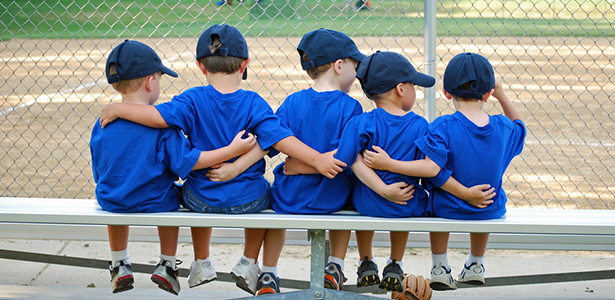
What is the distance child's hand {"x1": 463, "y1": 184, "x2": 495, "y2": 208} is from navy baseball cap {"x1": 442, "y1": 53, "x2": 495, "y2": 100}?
0.37m

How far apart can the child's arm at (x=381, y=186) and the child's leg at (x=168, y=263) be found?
90 cm

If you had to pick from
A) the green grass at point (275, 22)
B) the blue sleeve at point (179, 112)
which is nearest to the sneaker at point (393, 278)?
the blue sleeve at point (179, 112)

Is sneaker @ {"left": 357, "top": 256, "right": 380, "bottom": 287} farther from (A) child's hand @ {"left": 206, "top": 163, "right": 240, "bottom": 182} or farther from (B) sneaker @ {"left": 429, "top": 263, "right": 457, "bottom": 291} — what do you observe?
(A) child's hand @ {"left": 206, "top": 163, "right": 240, "bottom": 182}

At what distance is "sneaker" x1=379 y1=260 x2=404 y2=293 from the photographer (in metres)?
2.54

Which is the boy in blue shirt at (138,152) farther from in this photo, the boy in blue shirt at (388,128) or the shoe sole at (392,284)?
the shoe sole at (392,284)

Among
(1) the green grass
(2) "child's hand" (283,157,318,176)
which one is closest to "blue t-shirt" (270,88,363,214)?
(2) "child's hand" (283,157,318,176)

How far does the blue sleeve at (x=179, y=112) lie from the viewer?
2314mm

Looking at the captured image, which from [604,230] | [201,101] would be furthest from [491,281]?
[201,101]

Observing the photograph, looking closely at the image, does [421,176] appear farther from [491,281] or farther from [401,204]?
[491,281]

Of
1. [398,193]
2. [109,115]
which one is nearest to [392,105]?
[398,193]

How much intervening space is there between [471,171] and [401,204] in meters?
0.31

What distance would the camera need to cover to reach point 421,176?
2.30m

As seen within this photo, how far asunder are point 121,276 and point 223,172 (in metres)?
0.69

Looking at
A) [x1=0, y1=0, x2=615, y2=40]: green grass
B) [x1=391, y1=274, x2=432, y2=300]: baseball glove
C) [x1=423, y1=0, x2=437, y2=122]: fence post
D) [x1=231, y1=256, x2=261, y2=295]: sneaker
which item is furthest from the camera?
[x1=0, y1=0, x2=615, y2=40]: green grass
